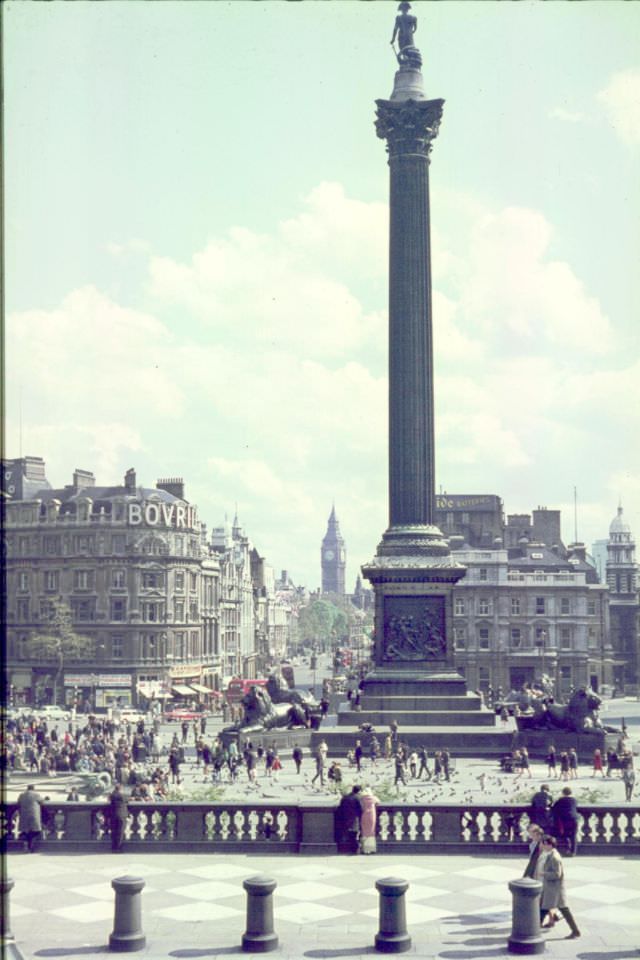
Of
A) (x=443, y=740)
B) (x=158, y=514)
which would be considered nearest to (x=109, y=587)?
(x=158, y=514)

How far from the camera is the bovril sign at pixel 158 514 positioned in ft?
291

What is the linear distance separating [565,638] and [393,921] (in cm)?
7948

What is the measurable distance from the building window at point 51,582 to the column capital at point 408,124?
48.2 metres

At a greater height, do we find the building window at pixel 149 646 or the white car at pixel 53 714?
the building window at pixel 149 646

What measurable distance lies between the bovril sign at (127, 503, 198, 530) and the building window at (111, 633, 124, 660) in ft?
26.2

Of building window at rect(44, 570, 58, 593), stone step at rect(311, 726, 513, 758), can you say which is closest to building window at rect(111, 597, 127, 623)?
building window at rect(44, 570, 58, 593)

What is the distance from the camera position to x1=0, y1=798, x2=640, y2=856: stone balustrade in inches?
871

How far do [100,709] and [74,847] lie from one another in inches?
2469

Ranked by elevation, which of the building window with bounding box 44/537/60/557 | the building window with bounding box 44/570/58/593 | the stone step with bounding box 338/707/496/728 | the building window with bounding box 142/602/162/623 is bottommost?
the stone step with bounding box 338/707/496/728

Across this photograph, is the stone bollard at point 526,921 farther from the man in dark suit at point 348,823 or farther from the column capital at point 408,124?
the column capital at point 408,124

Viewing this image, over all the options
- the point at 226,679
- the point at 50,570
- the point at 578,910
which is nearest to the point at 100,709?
the point at 50,570

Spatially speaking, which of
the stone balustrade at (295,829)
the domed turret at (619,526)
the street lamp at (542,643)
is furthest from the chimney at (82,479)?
the stone balustrade at (295,829)

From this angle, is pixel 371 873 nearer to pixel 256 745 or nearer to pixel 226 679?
pixel 256 745

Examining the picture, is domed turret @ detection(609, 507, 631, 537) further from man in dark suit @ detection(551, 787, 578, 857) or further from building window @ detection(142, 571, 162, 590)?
man in dark suit @ detection(551, 787, 578, 857)
